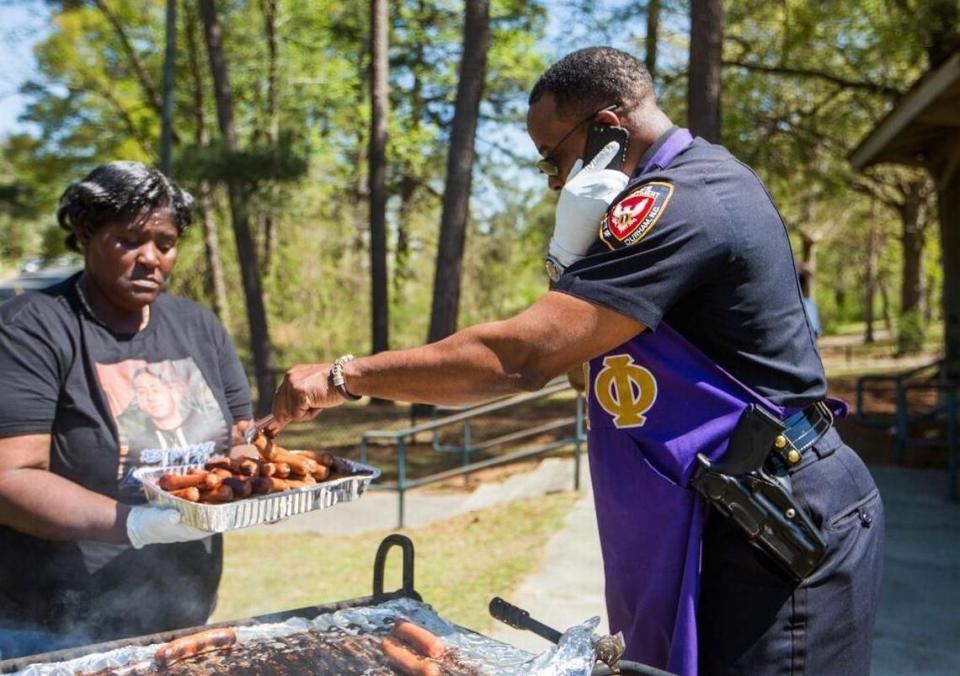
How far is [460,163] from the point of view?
1159cm

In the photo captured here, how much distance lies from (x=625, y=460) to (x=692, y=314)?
A: 1.22 feet

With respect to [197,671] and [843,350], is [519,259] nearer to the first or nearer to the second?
[843,350]

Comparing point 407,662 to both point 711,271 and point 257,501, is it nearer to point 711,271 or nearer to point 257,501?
point 257,501

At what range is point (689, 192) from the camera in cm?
196

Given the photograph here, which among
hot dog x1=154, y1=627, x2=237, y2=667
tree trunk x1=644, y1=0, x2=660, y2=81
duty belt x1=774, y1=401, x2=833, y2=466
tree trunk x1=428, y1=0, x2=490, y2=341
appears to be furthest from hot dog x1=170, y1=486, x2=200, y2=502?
tree trunk x1=644, y1=0, x2=660, y2=81

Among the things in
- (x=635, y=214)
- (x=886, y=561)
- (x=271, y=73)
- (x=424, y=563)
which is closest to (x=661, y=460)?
(x=635, y=214)

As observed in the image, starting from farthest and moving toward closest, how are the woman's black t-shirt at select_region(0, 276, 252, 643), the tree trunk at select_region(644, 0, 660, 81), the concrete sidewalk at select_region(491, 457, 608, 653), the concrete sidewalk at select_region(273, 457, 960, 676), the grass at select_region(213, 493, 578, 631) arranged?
the tree trunk at select_region(644, 0, 660, 81), the grass at select_region(213, 493, 578, 631), the concrete sidewalk at select_region(491, 457, 608, 653), the concrete sidewalk at select_region(273, 457, 960, 676), the woman's black t-shirt at select_region(0, 276, 252, 643)

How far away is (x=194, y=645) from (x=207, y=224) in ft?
63.1

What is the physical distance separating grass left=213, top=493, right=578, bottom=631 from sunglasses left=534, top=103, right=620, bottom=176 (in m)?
4.12

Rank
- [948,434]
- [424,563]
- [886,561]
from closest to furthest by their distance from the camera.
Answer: [886,561], [424,563], [948,434]

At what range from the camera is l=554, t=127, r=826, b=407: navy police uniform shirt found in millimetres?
1923

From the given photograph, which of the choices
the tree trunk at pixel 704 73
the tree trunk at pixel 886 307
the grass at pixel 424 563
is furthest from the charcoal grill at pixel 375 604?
the tree trunk at pixel 886 307

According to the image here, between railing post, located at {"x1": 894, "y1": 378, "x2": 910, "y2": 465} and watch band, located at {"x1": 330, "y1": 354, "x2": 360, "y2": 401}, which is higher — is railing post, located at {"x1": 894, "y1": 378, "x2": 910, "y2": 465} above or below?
below

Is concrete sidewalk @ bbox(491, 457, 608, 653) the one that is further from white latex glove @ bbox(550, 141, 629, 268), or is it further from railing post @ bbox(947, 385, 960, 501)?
white latex glove @ bbox(550, 141, 629, 268)
